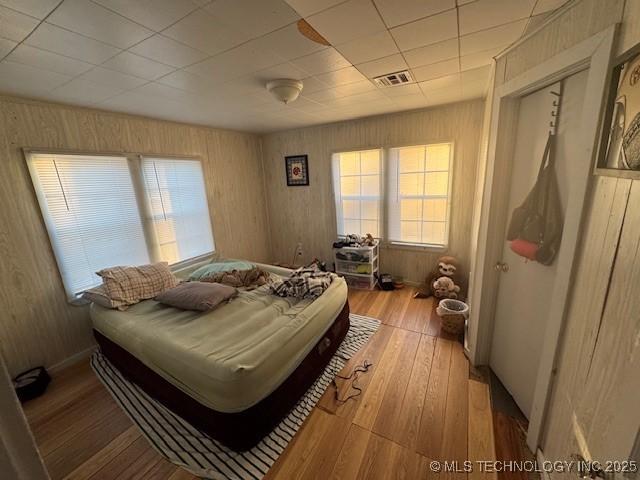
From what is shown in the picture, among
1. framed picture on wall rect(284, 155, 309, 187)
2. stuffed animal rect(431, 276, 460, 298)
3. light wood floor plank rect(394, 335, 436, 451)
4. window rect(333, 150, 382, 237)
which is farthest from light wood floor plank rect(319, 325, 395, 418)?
framed picture on wall rect(284, 155, 309, 187)

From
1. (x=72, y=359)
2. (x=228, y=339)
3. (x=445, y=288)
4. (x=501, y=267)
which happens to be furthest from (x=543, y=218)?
(x=72, y=359)

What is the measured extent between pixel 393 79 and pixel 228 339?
2.41 m

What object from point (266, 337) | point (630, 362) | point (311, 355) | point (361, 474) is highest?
point (630, 362)

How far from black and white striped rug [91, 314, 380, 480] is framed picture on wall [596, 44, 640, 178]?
206 centimetres

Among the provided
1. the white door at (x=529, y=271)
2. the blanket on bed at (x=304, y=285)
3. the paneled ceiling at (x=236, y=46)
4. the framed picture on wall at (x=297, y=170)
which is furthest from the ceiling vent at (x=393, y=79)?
the framed picture on wall at (x=297, y=170)

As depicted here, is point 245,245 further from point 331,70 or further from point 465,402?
point 465,402

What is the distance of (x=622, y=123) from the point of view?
892 millimetres

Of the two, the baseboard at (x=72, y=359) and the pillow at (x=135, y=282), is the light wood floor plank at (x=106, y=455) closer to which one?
the pillow at (x=135, y=282)

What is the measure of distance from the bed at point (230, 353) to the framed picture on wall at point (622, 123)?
1767mm

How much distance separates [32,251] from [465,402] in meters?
3.65

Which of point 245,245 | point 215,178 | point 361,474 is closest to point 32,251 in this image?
point 215,178

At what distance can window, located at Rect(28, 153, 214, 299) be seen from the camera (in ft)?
7.61

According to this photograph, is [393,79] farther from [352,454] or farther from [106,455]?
[106,455]

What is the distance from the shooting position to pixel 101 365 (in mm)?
2404
